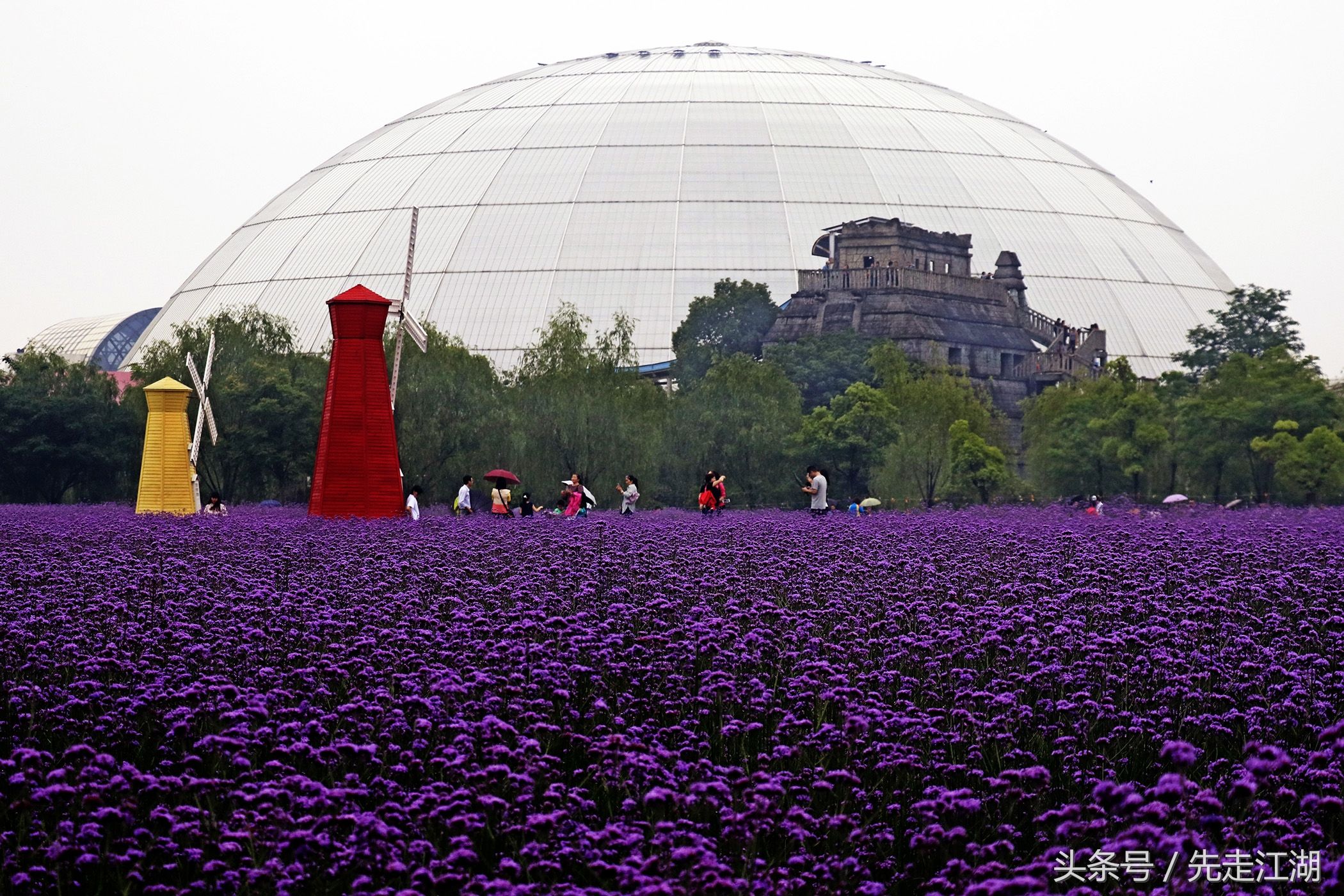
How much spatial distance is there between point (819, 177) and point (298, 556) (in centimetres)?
8879

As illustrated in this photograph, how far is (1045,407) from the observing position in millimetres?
81188

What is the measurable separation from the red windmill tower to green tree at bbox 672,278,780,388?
49.6 m

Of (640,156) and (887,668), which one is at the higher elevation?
(640,156)

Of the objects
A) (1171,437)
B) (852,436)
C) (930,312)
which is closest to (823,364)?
(930,312)

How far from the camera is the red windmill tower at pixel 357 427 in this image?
38719 millimetres

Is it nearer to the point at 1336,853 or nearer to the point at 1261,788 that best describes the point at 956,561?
the point at 1261,788

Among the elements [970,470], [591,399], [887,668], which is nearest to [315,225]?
[591,399]

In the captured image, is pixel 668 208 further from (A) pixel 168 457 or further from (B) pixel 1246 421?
(A) pixel 168 457

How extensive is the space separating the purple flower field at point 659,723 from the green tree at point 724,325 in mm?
68972

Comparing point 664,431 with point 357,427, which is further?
point 664,431

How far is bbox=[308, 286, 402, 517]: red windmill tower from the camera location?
38.7 m

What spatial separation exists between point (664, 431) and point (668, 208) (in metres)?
37.6

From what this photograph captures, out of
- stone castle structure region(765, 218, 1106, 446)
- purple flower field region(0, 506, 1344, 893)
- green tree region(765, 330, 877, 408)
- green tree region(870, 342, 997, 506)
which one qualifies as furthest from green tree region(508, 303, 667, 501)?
purple flower field region(0, 506, 1344, 893)

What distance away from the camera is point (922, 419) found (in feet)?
241
